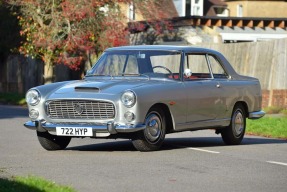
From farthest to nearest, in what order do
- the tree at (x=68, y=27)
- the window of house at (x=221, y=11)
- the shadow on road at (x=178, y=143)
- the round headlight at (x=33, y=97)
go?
1. the window of house at (x=221, y=11)
2. the tree at (x=68, y=27)
3. the shadow on road at (x=178, y=143)
4. the round headlight at (x=33, y=97)

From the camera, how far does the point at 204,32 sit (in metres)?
49.2

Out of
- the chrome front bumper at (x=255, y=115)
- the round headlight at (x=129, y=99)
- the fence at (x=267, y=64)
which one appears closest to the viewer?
the round headlight at (x=129, y=99)

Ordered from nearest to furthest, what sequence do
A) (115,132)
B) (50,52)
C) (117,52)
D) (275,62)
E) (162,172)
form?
(162,172)
(115,132)
(117,52)
(275,62)
(50,52)

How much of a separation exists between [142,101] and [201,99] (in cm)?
183

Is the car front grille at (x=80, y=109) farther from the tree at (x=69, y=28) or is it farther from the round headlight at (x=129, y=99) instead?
the tree at (x=69, y=28)

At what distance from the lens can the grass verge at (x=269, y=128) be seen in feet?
67.4

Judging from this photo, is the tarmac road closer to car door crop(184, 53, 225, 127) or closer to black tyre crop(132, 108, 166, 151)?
black tyre crop(132, 108, 166, 151)

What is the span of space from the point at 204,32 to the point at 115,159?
3602cm

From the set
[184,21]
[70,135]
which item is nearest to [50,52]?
[184,21]

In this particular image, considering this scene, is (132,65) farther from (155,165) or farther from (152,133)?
(155,165)

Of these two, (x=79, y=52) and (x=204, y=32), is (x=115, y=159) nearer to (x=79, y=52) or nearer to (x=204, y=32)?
(x=79, y=52)

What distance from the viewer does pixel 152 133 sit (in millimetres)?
14773

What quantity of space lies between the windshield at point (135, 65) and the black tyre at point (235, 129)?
4.62 ft

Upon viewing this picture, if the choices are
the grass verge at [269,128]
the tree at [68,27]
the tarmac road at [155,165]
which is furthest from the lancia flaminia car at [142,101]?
the tree at [68,27]
